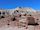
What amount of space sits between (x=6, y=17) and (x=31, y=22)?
11.4 feet

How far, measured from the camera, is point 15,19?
11.1 metres

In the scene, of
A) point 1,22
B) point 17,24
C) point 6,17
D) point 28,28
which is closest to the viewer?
point 28,28

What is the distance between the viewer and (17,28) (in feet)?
30.4

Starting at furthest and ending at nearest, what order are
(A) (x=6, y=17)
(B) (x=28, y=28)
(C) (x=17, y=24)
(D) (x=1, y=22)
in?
(A) (x=6, y=17), (D) (x=1, y=22), (C) (x=17, y=24), (B) (x=28, y=28)

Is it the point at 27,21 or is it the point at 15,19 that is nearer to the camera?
the point at 27,21

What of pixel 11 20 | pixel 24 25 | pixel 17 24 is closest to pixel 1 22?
pixel 11 20

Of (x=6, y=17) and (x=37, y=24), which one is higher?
(x=6, y=17)

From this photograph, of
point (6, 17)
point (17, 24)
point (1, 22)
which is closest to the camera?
point (17, 24)

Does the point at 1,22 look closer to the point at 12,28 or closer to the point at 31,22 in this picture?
the point at 12,28

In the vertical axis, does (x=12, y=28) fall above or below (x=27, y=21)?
below

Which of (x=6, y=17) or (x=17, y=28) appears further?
(x=6, y=17)

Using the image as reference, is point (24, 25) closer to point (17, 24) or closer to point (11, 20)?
point (17, 24)

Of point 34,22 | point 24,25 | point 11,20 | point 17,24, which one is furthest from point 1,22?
point 34,22

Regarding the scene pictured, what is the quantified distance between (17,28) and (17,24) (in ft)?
2.48
